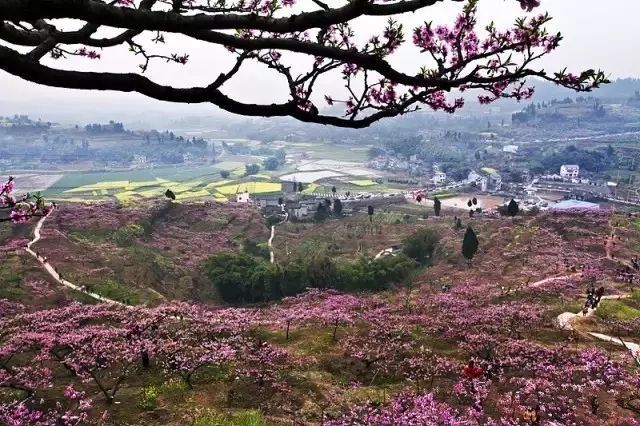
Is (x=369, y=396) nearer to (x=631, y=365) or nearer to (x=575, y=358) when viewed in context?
(x=575, y=358)

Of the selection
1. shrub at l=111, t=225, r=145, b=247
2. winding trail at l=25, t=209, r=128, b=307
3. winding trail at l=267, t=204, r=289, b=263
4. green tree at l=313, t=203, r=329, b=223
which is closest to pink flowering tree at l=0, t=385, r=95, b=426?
winding trail at l=25, t=209, r=128, b=307

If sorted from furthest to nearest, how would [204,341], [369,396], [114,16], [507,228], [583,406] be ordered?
[507,228], [204,341], [369,396], [583,406], [114,16]

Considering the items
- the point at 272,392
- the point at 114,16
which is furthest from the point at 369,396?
the point at 114,16

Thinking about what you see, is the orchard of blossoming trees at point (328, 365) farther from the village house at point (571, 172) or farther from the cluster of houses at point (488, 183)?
the village house at point (571, 172)

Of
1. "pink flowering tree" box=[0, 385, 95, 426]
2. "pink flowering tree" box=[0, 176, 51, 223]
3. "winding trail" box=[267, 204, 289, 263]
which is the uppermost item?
"pink flowering tree" box=[0, 176, 51, 223]

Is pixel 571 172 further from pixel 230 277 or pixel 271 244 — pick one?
pixel 230 277

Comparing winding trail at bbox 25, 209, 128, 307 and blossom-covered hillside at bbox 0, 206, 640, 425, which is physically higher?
blossom-covered hillside at bbox 0, 206, 640, 425

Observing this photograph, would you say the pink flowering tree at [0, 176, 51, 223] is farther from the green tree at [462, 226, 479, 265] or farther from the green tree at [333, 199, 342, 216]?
the green tree at [333, 199, 342, 216]

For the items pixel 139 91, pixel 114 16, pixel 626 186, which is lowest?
pixel 626 186

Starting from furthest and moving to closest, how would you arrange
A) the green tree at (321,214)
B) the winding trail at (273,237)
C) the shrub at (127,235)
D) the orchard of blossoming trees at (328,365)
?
1. the green tree at (321,214)
2. the winding trail at (273,237)
3. the shrub at (127,235)
4. the orchard of blossoming trees at (328,365)

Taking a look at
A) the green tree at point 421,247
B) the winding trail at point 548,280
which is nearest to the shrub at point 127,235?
the green tree at point 421,247

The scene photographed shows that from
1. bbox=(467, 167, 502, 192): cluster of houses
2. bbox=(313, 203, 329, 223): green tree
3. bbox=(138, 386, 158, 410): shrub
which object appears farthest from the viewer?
bbox=(467, 167, 502, 192): cluster of houses
